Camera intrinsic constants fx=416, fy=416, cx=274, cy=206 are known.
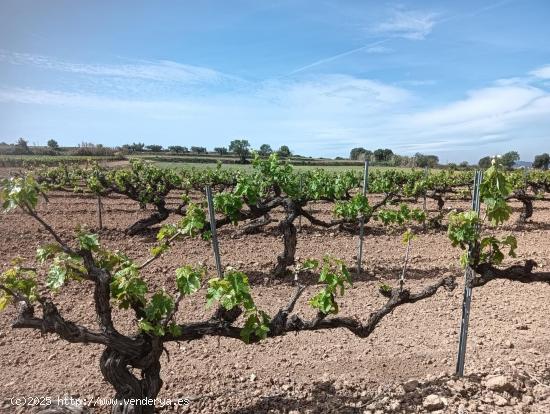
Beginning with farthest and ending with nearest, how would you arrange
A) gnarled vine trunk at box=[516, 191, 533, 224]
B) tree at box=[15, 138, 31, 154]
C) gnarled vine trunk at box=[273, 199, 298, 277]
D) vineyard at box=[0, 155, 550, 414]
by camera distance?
1. tree at box=[15, 138, 31, 154]
2. gnarled vine trunk at box=[516, 191, 533, 224]
3. gnarled vine trunk at box=[273, 199, 298, 277]
4. vineyard at box=[0, 155, 550, 414]

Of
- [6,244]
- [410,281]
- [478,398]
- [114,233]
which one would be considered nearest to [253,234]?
[114,233]

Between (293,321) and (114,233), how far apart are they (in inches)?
350

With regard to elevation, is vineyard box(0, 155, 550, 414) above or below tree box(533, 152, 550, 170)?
below

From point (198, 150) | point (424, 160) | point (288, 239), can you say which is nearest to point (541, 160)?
point (424, 160)

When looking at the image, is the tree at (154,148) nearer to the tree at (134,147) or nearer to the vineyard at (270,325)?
the tree at (134,147)

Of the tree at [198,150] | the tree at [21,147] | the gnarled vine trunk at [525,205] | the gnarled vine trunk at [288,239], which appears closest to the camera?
the gnarled vine trunk at [288,239]

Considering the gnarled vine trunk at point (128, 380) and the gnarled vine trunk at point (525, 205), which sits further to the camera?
the gnarled vine trunk at point (525, 205)

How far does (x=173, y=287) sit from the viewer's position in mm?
7336

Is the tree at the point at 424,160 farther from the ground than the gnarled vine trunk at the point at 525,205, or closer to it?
farther from the ground

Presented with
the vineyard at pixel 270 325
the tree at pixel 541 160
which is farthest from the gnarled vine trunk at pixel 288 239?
the tree at pixel 541 160

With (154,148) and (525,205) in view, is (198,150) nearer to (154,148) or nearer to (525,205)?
(154,148)

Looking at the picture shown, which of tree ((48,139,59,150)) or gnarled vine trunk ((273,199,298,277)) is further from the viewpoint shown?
tree ((48,139,59,150))

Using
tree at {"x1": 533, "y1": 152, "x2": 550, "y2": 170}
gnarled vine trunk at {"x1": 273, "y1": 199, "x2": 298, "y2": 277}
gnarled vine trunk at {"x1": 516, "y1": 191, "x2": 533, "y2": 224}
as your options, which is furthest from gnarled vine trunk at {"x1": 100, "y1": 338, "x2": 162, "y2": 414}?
tree at {"x1": 533, "y1": 152, "x2": 550, "y2": 170}

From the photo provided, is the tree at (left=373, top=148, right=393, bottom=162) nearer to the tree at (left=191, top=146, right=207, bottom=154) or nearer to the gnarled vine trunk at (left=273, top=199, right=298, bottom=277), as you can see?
the tree at (left=191, top=146, right=207, bottom=154)
